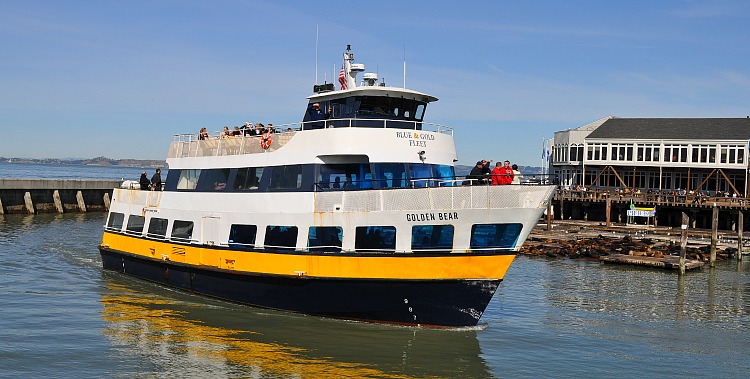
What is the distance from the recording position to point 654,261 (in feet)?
113

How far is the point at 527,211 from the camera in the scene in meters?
16.4

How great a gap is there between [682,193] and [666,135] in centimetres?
611

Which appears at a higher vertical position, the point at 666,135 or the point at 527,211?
the point at 666,135

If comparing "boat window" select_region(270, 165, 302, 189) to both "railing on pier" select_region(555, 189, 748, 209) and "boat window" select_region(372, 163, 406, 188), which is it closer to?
"boat window" select_region(372, 163, 406, 188)

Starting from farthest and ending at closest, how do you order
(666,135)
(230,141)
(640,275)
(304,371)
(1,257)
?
(666,135), (640,275), (1,257), (230,141), (304,371)

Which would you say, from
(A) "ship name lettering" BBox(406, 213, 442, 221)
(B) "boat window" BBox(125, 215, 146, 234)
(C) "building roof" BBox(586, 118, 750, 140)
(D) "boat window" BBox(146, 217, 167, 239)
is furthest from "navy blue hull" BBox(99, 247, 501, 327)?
(C) "building roof" BBox(586, 118, 750, 140)

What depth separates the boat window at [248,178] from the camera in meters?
20.1

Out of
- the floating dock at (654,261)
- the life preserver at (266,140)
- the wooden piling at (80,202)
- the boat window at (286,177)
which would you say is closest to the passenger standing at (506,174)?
the boat window at (286,177)

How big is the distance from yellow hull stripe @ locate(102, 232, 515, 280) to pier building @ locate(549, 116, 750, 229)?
40.5 metres

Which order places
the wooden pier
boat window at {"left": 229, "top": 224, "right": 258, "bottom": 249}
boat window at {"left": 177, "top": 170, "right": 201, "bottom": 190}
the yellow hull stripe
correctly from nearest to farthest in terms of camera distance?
the yellow hull stripe < boat window at {"left": 229, "top": 224, "right": 258, "bottom": 249} < boat window at {"left": 177, "top": 170, "right": 201, "bottom": 190} < the wooden pier

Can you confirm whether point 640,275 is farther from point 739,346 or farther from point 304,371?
point 304,371

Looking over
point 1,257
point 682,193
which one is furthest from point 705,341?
point 682,193

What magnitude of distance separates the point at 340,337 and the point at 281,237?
10.4ft

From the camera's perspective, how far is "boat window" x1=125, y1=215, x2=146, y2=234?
24469 mm
